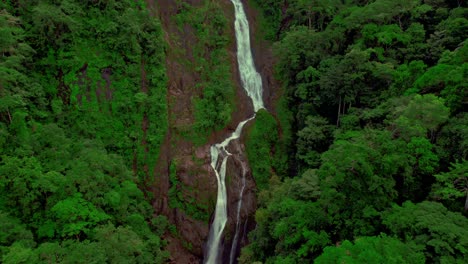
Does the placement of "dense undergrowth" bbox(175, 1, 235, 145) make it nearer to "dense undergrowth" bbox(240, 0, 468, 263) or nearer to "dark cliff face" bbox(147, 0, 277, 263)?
"dark cliff face" bbox(147, 0, 277, 263)

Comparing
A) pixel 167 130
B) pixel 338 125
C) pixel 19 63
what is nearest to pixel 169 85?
pixel 167 130

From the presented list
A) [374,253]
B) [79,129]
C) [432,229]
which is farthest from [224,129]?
[432,229]

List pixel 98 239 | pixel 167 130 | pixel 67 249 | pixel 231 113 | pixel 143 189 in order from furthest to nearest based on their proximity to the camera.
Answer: pixel 231 113 → pixel 167 130 → pixel 143 189 → pixel 98 239 → pixel 67 249

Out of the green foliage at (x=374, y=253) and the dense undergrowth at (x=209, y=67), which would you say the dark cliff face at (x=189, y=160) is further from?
the green foliage at (x=374, y=253)

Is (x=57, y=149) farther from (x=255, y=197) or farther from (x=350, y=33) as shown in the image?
→ (x=350, y=33)

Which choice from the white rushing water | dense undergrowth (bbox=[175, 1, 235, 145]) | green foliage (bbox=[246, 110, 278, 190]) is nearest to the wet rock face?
the white rushing water

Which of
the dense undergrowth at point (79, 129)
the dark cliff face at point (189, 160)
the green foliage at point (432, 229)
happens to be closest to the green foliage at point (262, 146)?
the dark cliff face at point (189, 160)
